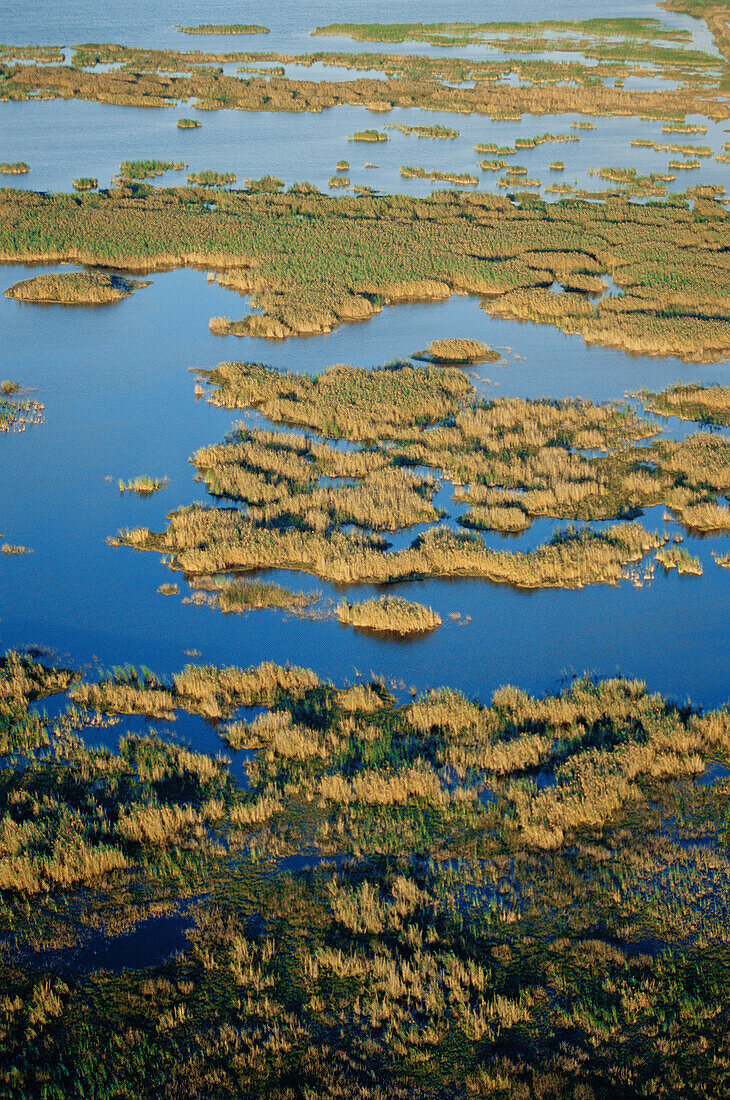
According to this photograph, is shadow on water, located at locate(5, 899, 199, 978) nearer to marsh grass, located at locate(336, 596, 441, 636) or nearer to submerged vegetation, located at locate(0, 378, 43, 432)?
marsh grass, located at locate(336, 596, 441, 636)

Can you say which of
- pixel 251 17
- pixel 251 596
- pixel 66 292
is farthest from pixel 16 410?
pixel 251 17

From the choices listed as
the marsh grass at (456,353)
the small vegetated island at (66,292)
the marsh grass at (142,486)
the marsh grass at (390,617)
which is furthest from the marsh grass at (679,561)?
the small vegetated island at (66,292)

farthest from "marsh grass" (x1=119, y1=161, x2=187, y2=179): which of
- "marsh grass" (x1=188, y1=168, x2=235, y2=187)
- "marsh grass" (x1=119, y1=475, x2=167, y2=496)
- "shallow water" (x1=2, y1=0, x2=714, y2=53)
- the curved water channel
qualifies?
"shallow water" (x1=2, y1=0, x2=714, y2=53)

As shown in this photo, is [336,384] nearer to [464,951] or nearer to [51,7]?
[464,951]

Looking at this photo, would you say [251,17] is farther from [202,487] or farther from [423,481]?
[423,481]

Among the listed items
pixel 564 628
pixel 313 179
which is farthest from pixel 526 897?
pixel 313 179

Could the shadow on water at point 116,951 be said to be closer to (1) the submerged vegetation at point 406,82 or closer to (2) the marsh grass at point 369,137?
(2) the marsh grass at point 369,137
